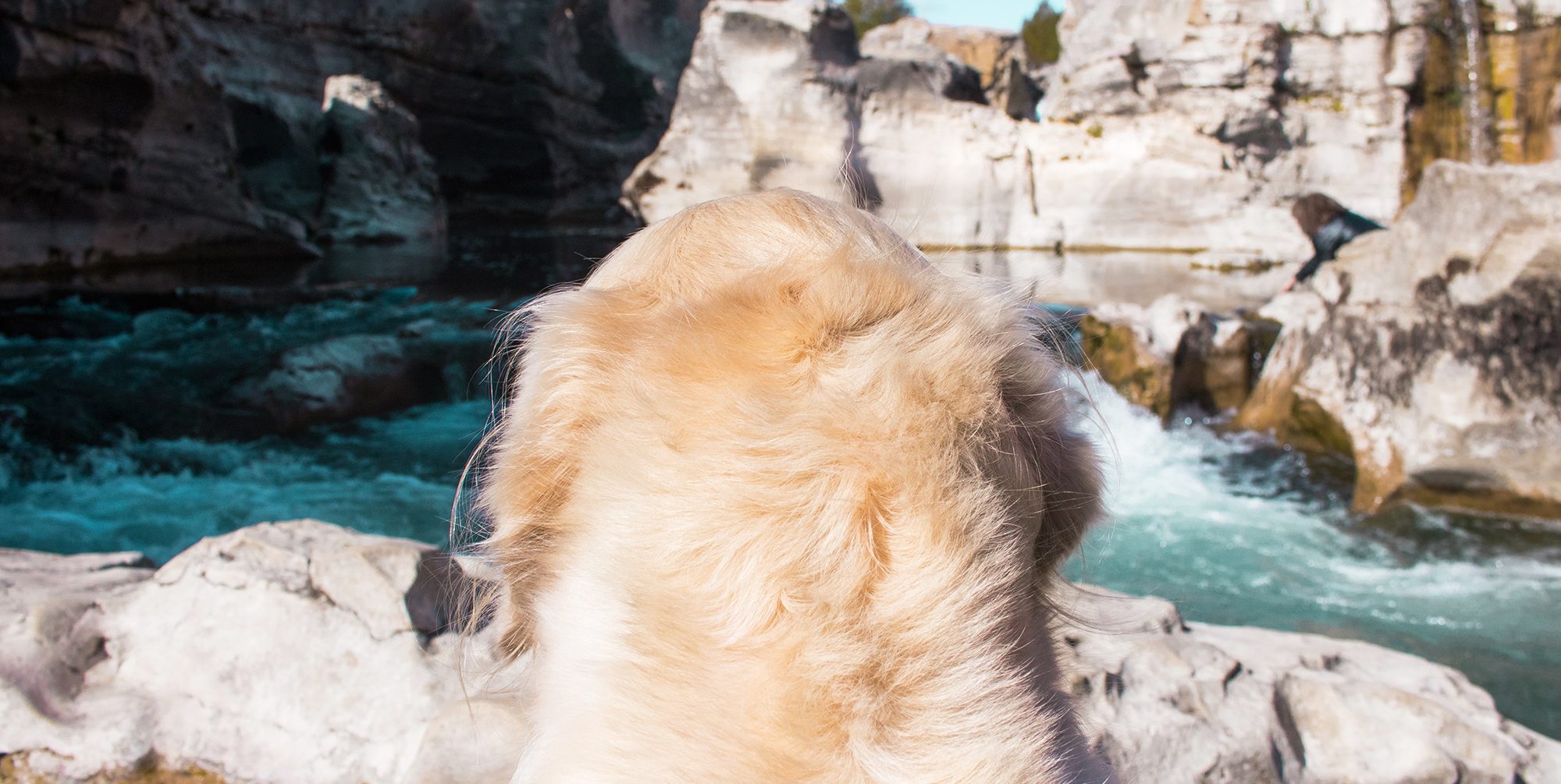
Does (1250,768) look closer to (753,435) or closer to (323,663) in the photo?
(753,435)

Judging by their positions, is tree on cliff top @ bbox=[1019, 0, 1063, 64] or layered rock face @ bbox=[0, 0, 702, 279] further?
tree on cliff top @ bbox=[1019, 0, 1063, 64]

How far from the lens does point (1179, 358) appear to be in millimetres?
6730

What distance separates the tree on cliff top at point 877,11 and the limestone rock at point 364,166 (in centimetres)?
2829

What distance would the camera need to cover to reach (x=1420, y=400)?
5027 millimetres

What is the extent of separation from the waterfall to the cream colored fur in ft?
55.4

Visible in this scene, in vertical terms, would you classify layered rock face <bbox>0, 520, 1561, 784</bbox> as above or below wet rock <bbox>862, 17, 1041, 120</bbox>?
below

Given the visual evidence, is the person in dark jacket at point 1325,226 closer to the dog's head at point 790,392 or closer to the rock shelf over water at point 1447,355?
the rock shelf over water at point 1447,355

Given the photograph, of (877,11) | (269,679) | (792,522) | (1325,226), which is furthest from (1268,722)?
(877,11)

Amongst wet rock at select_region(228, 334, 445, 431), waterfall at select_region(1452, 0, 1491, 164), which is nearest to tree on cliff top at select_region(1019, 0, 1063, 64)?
waterfall at select_region(1452, 0, 1491, 164)

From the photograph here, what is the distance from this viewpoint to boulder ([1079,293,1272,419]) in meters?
6.65

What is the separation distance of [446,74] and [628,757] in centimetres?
2309

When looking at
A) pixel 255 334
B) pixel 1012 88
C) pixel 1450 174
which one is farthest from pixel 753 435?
pixel 1012 88

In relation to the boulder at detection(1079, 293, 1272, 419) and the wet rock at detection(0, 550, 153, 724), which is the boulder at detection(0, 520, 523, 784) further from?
the boulder at detection(1079, 293, 1272, 419)

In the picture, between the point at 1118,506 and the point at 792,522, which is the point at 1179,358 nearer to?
the point at 1118,506
